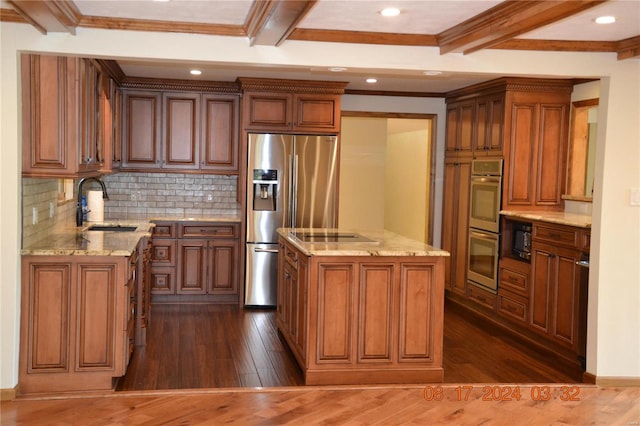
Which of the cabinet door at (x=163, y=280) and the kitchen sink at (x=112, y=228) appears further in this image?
the cabinet door at (x=163, y=280)

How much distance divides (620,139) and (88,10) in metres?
3.49

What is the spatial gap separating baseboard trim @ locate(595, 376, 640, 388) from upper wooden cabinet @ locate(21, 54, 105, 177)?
147 inches

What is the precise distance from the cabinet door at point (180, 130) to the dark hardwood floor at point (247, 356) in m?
1.66

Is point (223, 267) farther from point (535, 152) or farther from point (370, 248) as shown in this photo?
point (535, 152)

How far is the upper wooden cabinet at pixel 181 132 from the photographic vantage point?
7508mm

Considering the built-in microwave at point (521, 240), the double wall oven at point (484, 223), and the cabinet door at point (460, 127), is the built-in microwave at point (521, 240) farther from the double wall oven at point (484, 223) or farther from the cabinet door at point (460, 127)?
the cabinet door at point (460, 127)

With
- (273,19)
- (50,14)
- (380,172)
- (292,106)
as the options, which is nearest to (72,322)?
(50,14)

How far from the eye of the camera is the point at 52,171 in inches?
175

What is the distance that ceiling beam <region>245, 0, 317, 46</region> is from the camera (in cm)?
350

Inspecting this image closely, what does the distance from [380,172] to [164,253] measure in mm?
3076

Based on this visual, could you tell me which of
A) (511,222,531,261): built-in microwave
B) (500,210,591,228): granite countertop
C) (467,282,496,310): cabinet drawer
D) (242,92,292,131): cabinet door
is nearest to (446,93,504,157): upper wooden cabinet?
(500,210,591,228): granite countertop

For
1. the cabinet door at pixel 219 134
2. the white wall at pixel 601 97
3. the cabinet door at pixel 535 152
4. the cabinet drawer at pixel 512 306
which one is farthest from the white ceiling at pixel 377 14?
the cabinet door at pixel 219 134

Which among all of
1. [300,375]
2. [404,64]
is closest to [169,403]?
[300,375]

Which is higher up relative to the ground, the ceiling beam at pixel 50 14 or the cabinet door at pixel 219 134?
the ceiling beam at pixel 50 14
